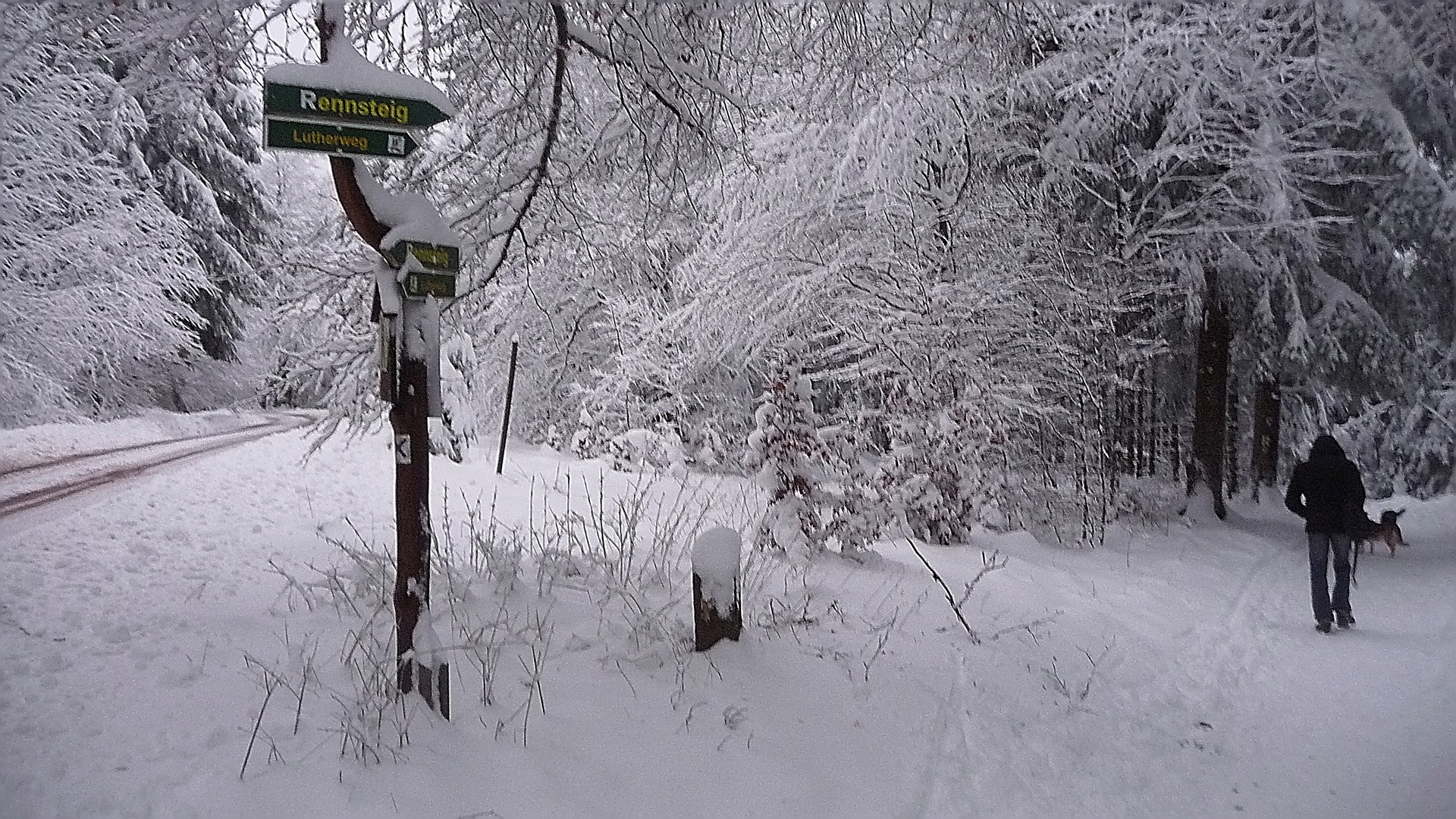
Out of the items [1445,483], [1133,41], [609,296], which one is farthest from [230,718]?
[609,296]

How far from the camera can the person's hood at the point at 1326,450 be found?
23.0 ft

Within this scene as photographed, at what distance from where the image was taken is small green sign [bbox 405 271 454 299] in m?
3.45

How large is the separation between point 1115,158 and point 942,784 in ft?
33.1

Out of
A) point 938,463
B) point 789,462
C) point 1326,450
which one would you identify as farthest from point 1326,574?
point 789,462

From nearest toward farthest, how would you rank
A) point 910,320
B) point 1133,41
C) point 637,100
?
point 637,100 → point 910,320 → point 1133,41

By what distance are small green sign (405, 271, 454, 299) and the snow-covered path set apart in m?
1.85

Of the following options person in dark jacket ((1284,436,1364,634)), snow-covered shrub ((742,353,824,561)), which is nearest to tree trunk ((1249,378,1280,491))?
person in dark jacket ((1284,436,1364,634))

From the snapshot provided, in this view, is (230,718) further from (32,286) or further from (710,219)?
(32,286)

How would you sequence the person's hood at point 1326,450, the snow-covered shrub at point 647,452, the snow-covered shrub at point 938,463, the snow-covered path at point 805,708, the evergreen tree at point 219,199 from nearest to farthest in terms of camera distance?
the snow-covered path at point 805,708
the person's hood at point 1326,450
the snow-covered shrub at point 938,463
the snow-covered shrub at point 647,452
the evergreen tree at point 219,199

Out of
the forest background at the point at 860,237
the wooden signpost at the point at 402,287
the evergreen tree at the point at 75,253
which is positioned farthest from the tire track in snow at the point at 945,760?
the evergreen tree at the point at 75,253

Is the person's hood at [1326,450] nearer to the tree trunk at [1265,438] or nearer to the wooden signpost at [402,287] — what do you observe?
the wooden signpost at [402,287]

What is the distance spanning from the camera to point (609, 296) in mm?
17016

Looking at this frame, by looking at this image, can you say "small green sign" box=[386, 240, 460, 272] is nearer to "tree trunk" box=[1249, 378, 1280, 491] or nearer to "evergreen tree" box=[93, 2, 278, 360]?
"evergreen tree" box=[93, 2, 278, 360]

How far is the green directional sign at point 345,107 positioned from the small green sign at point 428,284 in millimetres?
592
